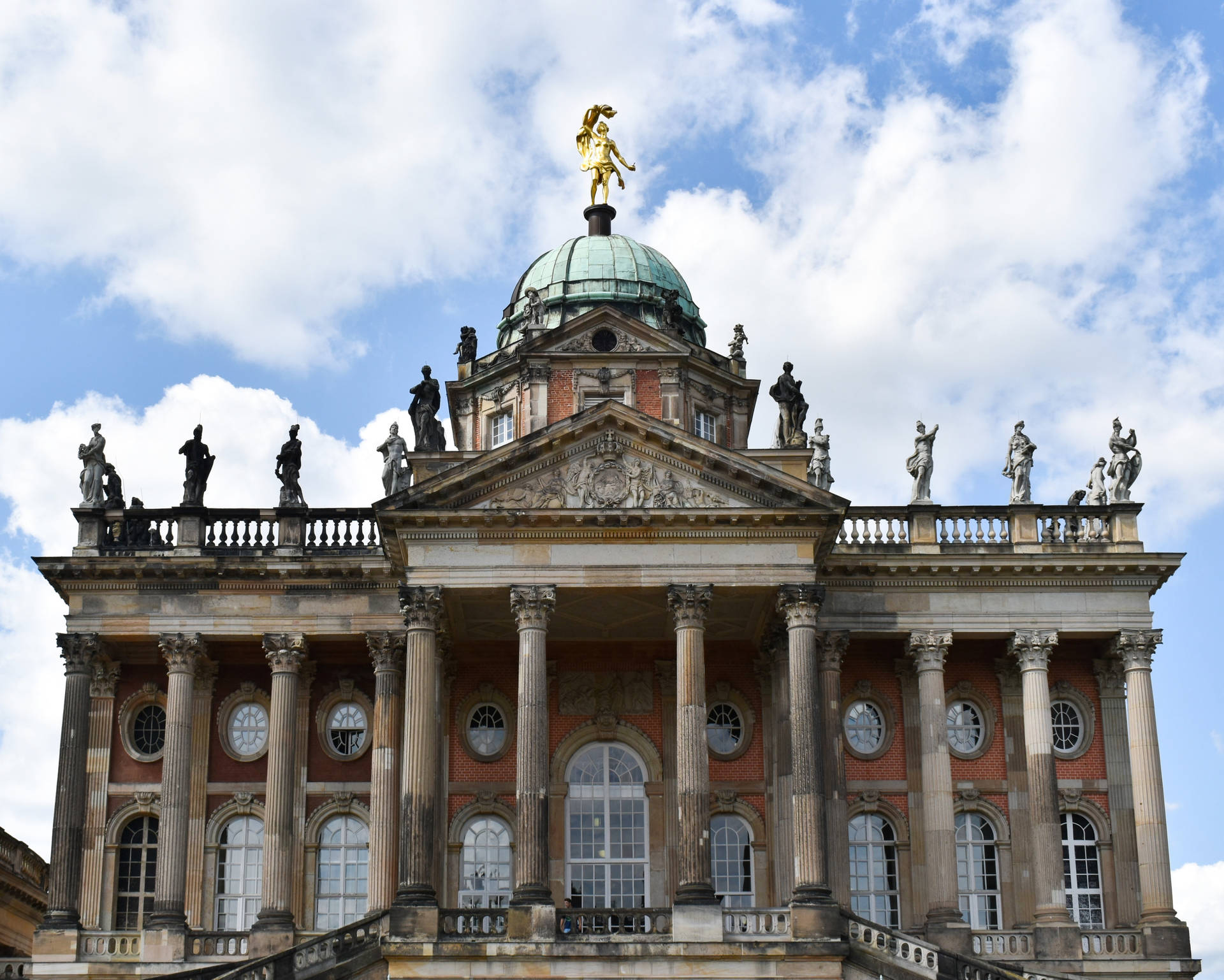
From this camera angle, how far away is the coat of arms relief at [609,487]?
118 feet

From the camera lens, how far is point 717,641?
40.7 m

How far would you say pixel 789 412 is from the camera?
39812 millimetres

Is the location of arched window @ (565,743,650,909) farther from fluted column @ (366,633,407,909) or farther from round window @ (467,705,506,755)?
fluted column @ (366,633,407,909)

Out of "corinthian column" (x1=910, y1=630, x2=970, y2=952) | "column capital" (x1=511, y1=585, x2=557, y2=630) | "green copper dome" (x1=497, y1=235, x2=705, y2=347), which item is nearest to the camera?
"column capital" (x1=511, y1=585, x2=557, y2=630)

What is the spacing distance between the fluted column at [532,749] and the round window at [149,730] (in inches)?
391

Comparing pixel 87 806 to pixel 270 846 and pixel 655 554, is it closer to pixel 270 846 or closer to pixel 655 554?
pixel 270 846

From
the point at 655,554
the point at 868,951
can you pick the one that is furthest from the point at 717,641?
the point at 868,951

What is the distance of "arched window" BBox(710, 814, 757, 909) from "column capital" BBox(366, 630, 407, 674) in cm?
817

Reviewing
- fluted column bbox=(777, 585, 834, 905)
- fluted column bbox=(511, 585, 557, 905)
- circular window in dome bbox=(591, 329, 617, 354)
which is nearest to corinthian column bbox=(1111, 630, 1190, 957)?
fluted column bbox=(777, 585, 834, 905)

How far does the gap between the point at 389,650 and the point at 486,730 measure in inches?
134

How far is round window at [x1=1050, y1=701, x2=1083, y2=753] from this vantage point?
4025 centimetres

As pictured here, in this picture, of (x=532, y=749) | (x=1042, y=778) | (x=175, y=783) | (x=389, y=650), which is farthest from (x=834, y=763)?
(x=175, y=783)

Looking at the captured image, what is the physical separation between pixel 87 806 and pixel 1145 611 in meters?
24.9

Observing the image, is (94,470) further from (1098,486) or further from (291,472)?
(1098,486)
